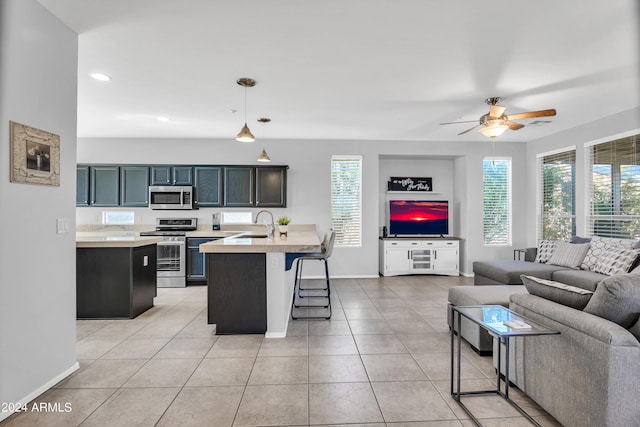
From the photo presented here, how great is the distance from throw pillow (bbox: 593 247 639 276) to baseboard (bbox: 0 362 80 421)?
18.3 feet

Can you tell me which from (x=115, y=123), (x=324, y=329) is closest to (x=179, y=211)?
(x=115, y=123)

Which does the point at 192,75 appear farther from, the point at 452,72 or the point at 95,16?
the point at 452,72

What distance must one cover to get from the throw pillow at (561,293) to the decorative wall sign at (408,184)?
447cm

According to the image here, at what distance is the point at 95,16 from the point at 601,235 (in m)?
6.57

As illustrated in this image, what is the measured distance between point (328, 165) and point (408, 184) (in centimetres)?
179

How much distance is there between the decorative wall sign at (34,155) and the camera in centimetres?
197

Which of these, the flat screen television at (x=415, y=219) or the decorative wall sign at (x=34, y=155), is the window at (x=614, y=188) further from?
→ the decorative wall sign at (x=34, y=155)

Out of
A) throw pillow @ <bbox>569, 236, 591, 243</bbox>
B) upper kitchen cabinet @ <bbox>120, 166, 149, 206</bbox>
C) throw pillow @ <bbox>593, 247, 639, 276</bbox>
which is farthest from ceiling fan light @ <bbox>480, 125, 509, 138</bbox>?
upper kitchen cabinet @ <bbox>120, 166, 149, 206</bbox>

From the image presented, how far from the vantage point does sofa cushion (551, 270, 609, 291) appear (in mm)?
3648

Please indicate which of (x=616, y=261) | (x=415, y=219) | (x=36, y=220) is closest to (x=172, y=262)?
(x=36, y=220)

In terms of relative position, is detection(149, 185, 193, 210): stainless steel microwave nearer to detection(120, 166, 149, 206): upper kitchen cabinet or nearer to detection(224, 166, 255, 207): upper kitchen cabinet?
detection(120, 166, 149, 206): upper kitchen cabinet

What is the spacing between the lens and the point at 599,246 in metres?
4.26

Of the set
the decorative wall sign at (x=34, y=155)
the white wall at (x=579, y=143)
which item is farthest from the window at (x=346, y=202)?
the decorative wall sign at (x=34, y=155)

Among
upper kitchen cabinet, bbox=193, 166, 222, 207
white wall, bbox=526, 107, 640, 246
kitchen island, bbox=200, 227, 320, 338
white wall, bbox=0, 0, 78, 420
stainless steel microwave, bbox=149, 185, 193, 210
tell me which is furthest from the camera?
upper kitchen cabinet, bbox=193, 166, 222, 207
